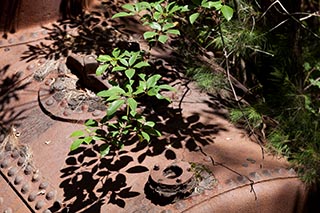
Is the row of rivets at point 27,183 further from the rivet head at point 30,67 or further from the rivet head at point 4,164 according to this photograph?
the rivet head at point 30,67

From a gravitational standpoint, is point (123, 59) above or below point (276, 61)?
above

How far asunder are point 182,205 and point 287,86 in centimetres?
143

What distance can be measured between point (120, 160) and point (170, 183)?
33cm

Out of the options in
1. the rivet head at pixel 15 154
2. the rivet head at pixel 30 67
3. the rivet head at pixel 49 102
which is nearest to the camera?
the rivet head at pixel 15 154

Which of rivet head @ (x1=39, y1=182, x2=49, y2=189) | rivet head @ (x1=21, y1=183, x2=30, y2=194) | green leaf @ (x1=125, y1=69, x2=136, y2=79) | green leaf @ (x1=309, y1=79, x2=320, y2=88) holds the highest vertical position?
green leaf @ (x1=125, y1=69, x2=136, y2=79)

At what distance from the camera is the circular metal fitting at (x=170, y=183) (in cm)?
198

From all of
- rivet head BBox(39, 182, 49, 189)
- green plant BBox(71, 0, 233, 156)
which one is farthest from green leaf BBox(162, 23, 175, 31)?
rivet head BBox(39, 182, 49, 189)

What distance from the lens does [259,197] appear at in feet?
6.98

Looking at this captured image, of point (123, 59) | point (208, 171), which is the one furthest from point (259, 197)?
point (123, 59)

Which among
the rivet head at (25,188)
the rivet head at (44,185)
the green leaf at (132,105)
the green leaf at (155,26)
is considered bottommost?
the rivet head at (25,188)

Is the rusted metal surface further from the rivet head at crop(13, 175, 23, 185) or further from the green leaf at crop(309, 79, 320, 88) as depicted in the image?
the green leaf at crop(309, 79, 320, 88)

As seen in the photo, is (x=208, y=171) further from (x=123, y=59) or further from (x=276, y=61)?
(x=276, y=61)

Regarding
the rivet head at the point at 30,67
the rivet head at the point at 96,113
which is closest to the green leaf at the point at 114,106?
the rivet head at the point at 96,113

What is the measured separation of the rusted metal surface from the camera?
6.72ft
